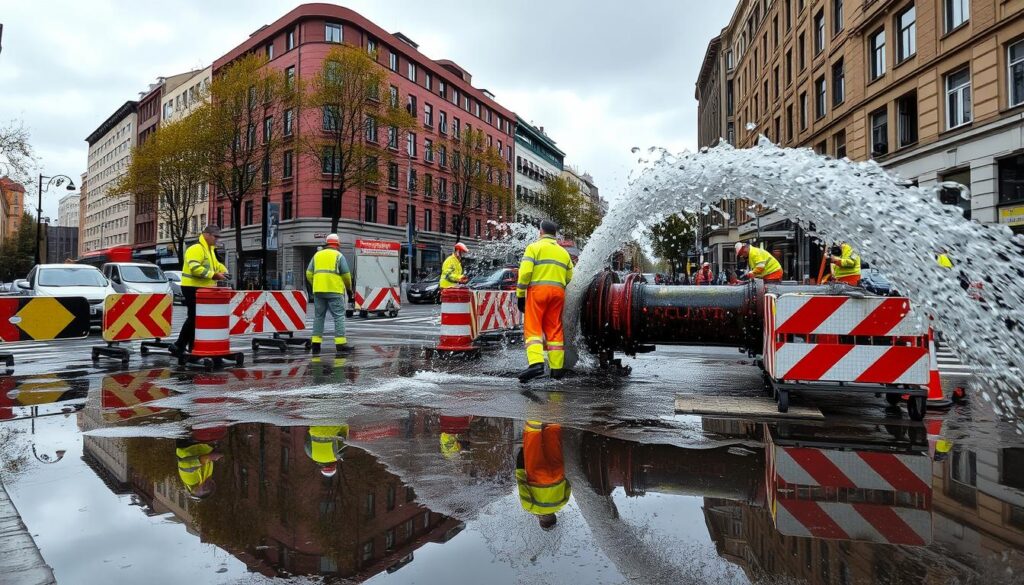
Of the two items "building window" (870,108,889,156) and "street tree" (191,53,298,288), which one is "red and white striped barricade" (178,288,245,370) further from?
"street tree" (191,53,298,288)

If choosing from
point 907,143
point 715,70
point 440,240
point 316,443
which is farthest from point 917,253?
point 715,70

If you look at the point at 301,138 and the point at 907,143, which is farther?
the point at 301,138

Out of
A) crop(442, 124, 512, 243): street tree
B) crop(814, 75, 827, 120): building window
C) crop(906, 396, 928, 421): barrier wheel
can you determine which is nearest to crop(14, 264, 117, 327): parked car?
crop(906, 396, 928, 421): barrier wheel

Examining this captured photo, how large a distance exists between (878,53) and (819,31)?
7419mm

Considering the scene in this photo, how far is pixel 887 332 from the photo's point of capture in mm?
5438

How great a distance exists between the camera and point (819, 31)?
3316 cm

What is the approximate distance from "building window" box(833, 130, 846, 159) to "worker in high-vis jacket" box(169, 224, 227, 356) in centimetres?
2918

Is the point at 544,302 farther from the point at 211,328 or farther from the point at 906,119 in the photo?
the point at 906,119

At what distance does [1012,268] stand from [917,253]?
678 millimetres

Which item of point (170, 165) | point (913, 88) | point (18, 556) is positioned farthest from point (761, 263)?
point (170, 165)

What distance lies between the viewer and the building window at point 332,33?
144ft

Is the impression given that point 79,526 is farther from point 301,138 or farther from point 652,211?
point 301,138

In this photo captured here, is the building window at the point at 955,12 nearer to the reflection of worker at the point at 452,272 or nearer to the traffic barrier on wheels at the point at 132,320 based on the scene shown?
the reflection of worker at the point at 452,272

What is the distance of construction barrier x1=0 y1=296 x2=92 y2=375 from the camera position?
26.7 feet
